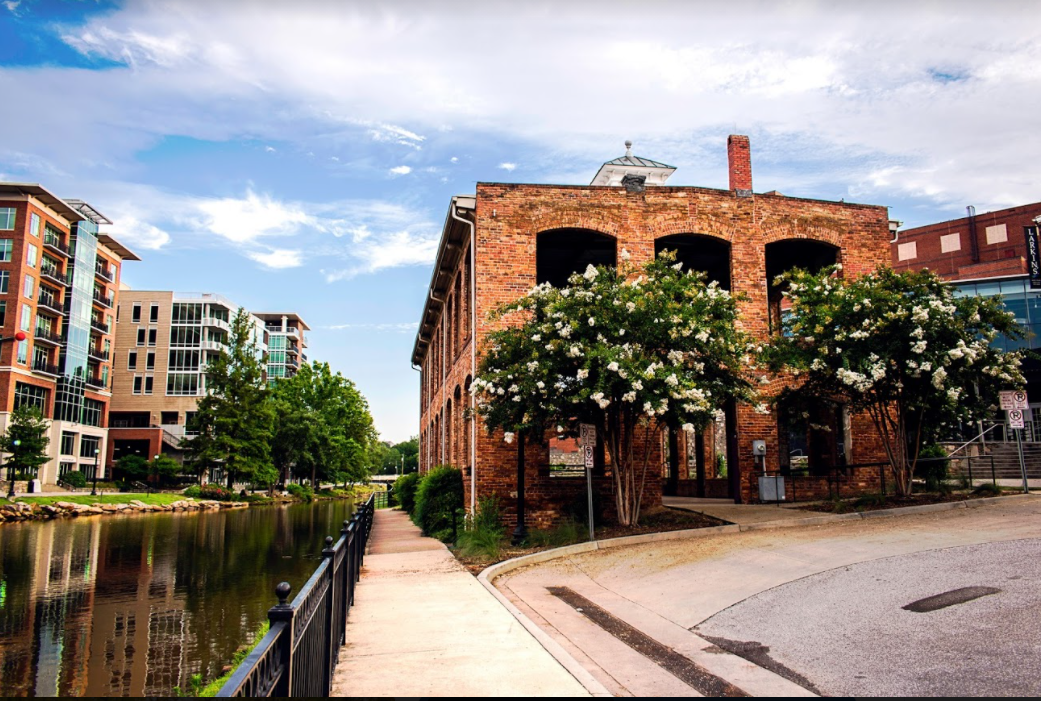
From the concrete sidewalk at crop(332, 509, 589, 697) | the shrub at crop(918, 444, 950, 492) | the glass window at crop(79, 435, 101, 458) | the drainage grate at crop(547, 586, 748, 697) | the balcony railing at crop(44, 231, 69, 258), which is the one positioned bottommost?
the drainage grate at crop(547, 586, 748, 697)

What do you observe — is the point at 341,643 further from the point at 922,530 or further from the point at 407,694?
the point at 922,530

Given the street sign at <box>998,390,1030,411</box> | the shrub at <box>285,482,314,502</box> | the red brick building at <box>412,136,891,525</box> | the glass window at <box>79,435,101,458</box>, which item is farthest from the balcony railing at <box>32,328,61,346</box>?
the street sign at <box>998,390,1030,411</box>

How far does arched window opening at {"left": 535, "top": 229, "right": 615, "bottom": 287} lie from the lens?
19719 mm

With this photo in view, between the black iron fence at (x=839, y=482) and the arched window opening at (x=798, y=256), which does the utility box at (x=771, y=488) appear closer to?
the black iron fence at (x=839, y=482)

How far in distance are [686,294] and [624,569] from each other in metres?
5.75

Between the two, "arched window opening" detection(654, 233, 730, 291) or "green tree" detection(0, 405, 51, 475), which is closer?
"arched window opening" detection(654, 233, 730, 291)

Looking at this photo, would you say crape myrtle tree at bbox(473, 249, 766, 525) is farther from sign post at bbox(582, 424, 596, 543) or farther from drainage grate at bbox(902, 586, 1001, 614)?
drainage grate at bbox(902, 586, 1001, 614)

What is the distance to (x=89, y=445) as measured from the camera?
213 ft

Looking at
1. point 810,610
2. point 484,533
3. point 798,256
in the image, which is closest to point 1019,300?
point 798,256

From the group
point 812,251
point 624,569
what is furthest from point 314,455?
point 624,569

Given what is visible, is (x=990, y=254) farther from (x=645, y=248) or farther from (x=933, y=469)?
(x=645, y=248)

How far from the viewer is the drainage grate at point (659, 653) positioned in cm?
590

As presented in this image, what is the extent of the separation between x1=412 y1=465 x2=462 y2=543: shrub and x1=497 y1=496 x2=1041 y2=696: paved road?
6.34 m

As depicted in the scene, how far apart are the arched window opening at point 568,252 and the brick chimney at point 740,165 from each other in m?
3.50
